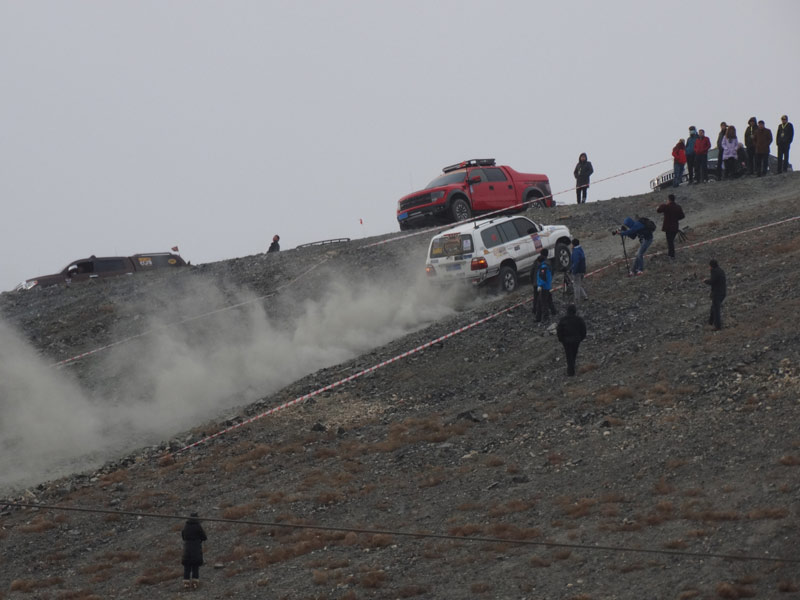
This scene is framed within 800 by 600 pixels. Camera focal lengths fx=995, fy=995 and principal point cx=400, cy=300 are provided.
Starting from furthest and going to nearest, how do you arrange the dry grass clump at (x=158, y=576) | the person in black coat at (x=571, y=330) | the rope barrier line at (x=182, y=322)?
the rope barrier line at (x=182, y=322) < the person in black coat at (x=571, y=330) < the dry grass clump at (x=158, y=576)

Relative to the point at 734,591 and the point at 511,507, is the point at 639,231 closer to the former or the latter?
the point at 511,507

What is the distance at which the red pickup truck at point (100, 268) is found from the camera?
3503 cm

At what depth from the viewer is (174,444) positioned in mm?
18188

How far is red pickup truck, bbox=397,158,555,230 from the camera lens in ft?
97.7

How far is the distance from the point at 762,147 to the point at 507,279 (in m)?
12.6

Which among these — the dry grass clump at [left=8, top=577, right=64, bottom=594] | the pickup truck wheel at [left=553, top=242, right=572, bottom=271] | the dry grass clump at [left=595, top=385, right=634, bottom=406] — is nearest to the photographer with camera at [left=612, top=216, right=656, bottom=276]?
the pickup truck wheel at [left=553, top=242, right=572, bottom=271]

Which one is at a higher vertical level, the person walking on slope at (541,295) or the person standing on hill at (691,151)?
the person standing on hill at (691,151)

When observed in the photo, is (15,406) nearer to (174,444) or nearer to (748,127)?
(174,444)

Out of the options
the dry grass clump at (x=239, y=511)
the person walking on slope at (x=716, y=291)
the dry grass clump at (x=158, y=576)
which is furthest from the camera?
the person walking on slope at (x=716, y=291)

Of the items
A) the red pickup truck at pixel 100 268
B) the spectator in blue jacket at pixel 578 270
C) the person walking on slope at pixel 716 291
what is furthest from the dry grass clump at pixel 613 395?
the red pickup truck at pixel 100 268

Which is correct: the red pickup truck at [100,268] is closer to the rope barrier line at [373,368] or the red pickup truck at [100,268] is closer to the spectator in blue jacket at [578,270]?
the rope barrier line at [373,368]

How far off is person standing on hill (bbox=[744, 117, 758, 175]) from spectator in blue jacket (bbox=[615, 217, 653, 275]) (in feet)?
35.2

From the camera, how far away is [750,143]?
32.0m

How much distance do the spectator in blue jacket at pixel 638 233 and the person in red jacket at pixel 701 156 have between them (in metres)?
10.4
